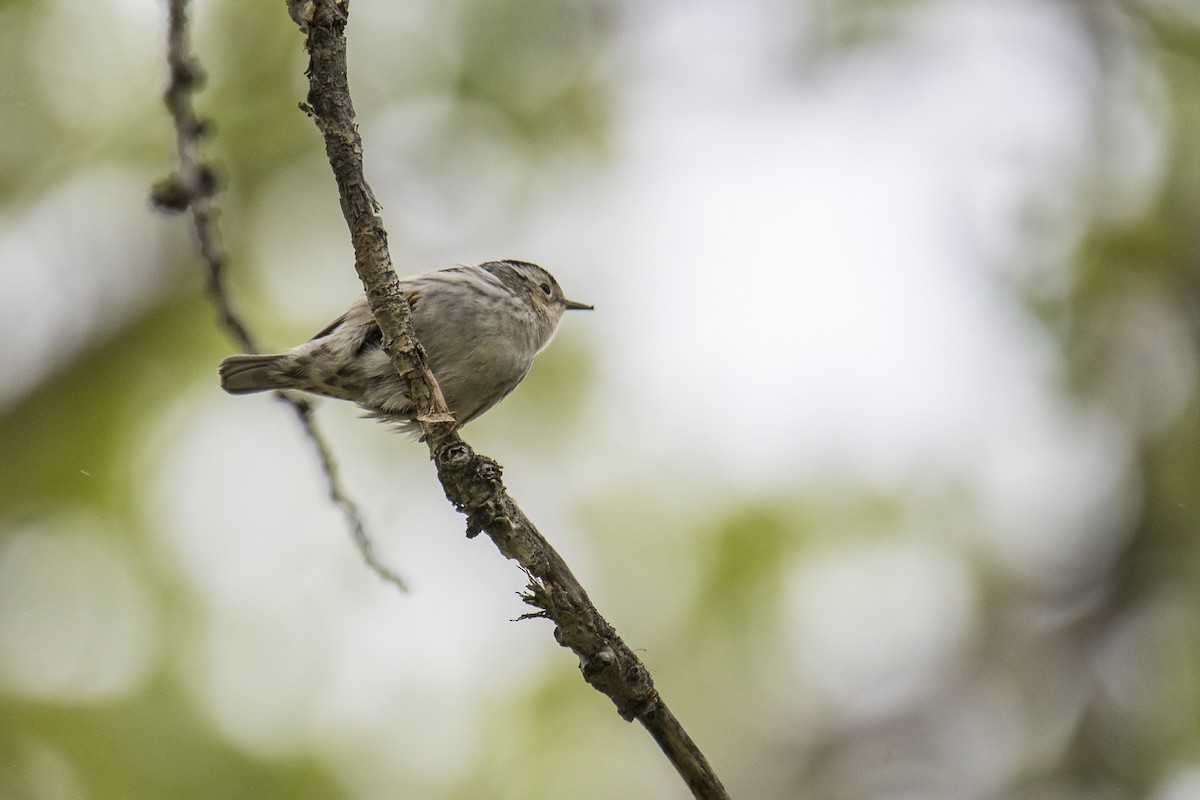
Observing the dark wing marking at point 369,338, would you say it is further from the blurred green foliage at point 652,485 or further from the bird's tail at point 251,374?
the blurred green foliage at point 652,485

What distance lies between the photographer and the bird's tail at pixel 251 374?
4938mm

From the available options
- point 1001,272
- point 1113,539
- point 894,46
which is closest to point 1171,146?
point 1001,272

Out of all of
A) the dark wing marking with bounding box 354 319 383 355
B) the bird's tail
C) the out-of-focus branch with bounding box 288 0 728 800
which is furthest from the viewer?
the bird's tail

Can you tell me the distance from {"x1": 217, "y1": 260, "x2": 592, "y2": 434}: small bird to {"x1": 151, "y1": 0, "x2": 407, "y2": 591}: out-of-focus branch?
0.98m

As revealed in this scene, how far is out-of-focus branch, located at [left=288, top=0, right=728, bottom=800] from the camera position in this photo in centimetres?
277

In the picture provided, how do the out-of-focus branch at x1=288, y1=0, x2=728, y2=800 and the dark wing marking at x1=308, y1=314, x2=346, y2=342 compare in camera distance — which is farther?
the dark wing marking at x1=308, y1=314, x2=346, y2=342

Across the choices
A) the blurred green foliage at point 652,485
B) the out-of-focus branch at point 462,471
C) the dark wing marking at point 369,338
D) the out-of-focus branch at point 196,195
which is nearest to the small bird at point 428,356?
the dark wing marking at point 369,338

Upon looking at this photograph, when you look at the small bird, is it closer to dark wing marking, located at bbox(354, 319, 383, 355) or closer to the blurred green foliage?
dark wing marking, located at bbox(354, 319, 383, 355)

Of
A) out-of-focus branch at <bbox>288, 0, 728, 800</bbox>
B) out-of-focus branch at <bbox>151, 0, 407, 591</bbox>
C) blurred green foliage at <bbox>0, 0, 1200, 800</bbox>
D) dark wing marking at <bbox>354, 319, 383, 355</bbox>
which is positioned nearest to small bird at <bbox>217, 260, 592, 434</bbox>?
dark wing marking at <bbox>354, 319, 383, 355</bbox>

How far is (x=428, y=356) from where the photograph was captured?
479cm

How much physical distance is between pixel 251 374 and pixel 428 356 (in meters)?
0.82

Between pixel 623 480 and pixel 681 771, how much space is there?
19.2ft

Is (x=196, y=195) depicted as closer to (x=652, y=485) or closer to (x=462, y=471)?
(x=462, y=471)

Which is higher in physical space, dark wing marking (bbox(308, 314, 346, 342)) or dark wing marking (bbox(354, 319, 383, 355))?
dark wing marking (bbox(308, 314, 346, 342))
